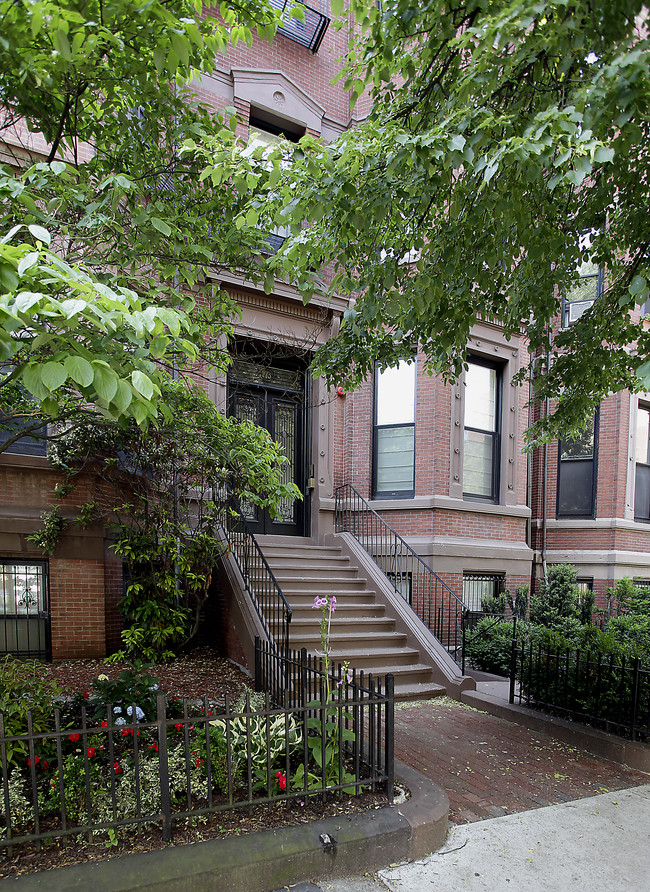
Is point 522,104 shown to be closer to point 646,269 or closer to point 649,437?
point 646,269

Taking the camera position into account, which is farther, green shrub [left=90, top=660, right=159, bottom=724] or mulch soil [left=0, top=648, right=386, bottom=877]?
green shrub [left=90, top=660, right=159, bottom=724]

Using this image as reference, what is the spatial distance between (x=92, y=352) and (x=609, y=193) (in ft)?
17.7

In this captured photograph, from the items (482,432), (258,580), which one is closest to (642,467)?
(482,432)

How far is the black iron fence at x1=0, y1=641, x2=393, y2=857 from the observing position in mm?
3303

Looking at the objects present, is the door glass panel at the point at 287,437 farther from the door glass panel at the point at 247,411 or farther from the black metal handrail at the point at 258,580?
the black metal handrail at the point at 258,580

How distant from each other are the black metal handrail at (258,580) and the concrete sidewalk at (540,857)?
9.91 ft

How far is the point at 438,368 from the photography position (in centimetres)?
739

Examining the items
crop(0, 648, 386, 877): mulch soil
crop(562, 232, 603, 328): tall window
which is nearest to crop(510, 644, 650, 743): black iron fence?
crop(0, 648, 386, 877): mulch soil

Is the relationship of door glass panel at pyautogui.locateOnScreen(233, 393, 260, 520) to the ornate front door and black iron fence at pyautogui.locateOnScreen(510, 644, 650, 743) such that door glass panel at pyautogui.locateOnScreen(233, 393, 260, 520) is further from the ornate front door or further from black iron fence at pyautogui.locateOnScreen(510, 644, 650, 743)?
black iron fence at pyautogui.locateOnScreen(510, 644, 650, 743)

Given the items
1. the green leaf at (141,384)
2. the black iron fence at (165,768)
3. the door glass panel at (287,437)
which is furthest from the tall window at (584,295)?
the green leaf at (141,384)

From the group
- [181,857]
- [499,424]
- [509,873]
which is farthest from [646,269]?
[499,424]

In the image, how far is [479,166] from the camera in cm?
362

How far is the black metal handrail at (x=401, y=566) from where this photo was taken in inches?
380

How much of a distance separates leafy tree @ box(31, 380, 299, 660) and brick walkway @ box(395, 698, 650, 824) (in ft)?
10.2
